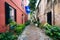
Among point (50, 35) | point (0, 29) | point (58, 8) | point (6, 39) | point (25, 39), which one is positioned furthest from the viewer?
point (58, 8)

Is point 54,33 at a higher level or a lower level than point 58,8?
lower

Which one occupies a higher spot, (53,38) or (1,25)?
(1,25)

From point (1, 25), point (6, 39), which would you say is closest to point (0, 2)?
point (1, 25)

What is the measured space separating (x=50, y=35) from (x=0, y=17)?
200 inches

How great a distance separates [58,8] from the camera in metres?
13.0

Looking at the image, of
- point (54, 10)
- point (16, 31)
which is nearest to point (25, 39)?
point (16, 31)

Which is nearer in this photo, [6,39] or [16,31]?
[6,39]

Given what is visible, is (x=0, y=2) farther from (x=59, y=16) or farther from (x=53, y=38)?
(x=59, y=16)

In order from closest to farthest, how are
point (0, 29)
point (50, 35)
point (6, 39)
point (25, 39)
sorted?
point (6, 39) → point (0, 29) → point (25, 39) → point (50, 35)

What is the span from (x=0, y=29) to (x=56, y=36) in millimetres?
4667

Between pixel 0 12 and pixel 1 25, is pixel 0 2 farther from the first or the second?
pixel 1 25

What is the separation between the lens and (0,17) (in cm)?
874

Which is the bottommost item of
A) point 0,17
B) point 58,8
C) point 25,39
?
point 25,39

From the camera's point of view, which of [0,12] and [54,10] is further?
[54,10]
